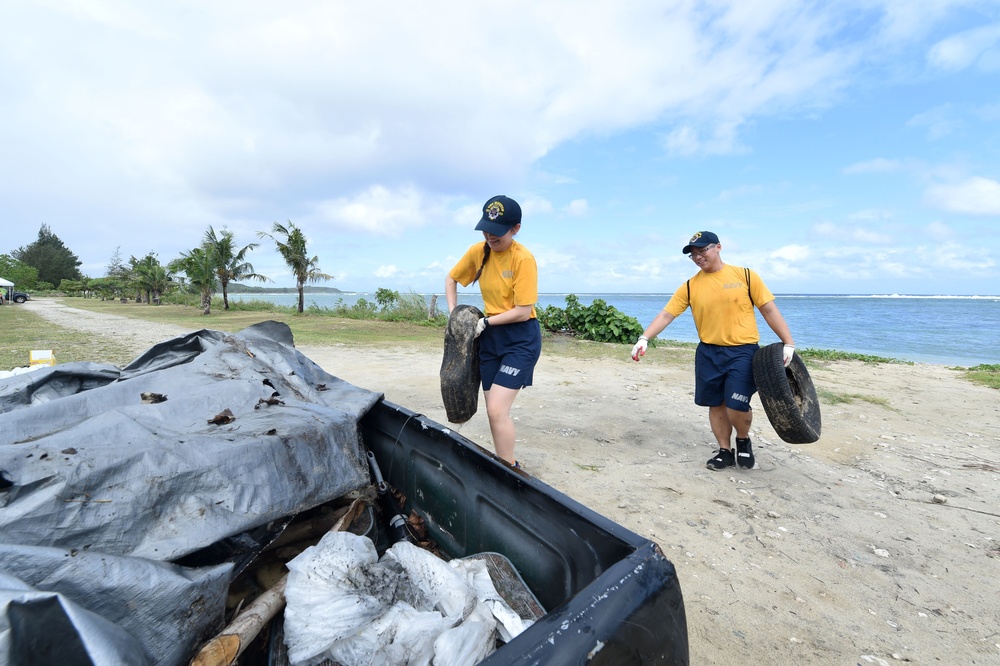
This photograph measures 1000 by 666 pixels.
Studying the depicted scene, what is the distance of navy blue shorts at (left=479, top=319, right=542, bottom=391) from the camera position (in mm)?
3133

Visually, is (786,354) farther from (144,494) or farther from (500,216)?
(144,494)

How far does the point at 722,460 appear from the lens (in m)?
3.98

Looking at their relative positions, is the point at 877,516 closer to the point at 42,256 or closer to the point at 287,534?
the point at 287,534

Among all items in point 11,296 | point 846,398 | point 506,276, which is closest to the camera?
point 506,276

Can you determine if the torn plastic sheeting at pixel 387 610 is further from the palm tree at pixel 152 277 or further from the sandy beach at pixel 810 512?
the palm tree at pixel 152 277

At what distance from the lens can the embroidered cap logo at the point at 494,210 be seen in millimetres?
2988

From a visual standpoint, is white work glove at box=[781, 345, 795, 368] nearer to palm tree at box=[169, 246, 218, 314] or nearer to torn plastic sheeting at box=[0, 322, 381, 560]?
torn plastic sheeting at box=[0, 322, 381, 560]

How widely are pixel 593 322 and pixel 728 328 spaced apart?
10.9 metres

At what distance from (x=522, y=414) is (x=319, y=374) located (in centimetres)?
311

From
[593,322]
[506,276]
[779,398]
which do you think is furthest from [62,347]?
[779,398]

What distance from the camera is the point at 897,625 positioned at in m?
2.16

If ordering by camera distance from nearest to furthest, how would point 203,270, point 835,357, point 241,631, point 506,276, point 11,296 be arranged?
point 241,631, point 506,276, point 835,357, point 203,270, point 11,296

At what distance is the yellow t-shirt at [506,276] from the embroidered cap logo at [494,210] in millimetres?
259

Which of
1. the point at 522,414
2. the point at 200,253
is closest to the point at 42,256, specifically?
the point at 200,253
